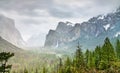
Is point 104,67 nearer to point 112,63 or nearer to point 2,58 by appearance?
point 112,63

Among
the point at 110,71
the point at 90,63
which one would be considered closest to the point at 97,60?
the point at 90,63

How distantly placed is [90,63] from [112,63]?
844 inches

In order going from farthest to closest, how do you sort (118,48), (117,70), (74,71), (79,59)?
(118,48)
(79,59)
(74,71)
(117,70)

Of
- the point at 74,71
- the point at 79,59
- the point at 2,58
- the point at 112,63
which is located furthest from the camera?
the point at 79,59

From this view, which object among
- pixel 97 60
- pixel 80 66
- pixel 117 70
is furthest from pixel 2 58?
pixel 97 60

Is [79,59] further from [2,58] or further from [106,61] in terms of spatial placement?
[2,58]

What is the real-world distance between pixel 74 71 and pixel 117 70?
2250cm

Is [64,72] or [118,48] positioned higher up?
[118,48]

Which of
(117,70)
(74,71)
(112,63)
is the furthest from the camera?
(74,71)

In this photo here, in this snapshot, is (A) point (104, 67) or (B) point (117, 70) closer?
(B) point (117, 70)

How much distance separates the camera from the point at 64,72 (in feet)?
365

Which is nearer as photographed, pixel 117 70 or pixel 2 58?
pixel 2 58

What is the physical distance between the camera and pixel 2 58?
98.1ft

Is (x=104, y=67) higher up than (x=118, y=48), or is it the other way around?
(x=118, y=48)
